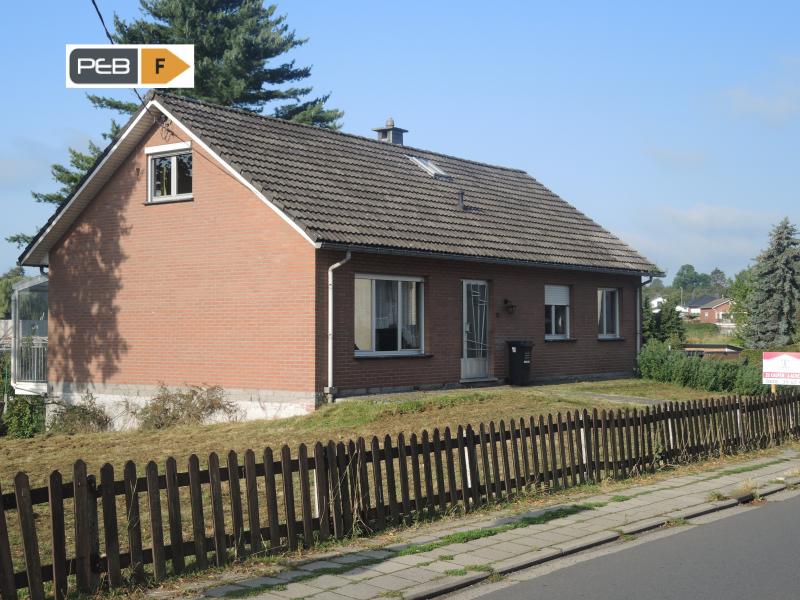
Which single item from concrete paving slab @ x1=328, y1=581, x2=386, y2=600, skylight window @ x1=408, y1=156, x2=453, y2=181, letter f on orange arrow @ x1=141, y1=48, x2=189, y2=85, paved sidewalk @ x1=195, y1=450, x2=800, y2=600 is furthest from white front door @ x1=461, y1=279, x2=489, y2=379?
concrete paving slab @ x1=328, y1=581, x2=386, y2=600

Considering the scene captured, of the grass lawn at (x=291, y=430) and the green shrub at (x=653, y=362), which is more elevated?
the green shrub at (x=653, y=362)

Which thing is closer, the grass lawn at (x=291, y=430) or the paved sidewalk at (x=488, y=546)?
the paved sidewalk at (x=488, y=546)

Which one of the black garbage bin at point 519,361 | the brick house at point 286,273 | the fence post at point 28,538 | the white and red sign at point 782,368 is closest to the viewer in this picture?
the fence post at point 28,538

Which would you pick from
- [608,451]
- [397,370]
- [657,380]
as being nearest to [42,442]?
[397,370]

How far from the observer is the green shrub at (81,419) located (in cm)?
2206

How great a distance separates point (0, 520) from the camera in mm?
6496

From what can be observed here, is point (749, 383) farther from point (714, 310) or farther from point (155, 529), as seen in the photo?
point (714, 310)

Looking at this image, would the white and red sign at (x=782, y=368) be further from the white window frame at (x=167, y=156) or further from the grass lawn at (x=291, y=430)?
the white window frame at (x=167, y=156)

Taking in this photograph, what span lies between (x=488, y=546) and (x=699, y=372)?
1663 cm

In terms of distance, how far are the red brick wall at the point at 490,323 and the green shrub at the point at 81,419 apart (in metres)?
6.62

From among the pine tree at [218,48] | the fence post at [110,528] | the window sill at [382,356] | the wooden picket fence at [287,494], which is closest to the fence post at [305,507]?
the wooden picket fence at [287,494]

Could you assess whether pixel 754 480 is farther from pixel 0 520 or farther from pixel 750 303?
pixel 750 303

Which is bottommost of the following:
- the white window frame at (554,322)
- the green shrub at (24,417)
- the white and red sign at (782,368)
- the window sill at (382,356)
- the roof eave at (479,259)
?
the green shrub at (24,417)

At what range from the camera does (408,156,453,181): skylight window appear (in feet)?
Result: 85.5
